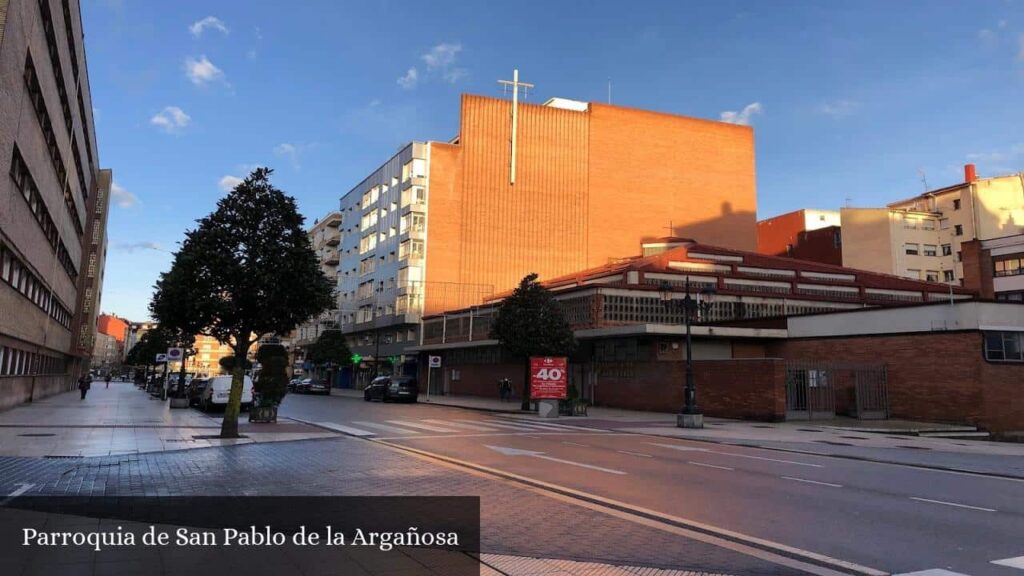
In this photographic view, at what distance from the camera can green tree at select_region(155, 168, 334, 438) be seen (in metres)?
15.8

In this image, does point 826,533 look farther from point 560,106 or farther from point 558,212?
point 560,106

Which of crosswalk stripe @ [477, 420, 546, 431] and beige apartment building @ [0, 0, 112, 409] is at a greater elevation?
beige apartment building @ [0, 0, 112, 409]

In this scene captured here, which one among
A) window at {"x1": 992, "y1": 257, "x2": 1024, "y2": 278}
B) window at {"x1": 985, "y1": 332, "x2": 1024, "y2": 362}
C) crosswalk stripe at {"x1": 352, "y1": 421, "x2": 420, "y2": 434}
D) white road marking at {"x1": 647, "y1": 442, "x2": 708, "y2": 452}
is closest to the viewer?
white road marking at {"x1": 647, "y1": 442, "x2": 708, "y2": 452}

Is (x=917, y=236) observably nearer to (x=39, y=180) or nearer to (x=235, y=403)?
(x=235, y=403)

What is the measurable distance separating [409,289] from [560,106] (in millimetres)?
26850

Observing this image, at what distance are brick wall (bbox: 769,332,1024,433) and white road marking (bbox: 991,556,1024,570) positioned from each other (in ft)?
73.5

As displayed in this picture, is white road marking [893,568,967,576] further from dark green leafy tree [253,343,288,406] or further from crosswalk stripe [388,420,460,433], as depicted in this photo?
dark green leafy tree [253,343,288,406]

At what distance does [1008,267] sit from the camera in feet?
174

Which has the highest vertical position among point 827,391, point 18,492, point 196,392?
point 827,391

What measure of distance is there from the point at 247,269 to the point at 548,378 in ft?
50.3

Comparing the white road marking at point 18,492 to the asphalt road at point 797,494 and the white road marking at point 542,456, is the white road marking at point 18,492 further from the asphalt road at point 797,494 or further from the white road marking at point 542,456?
the white road marking at point 542,456

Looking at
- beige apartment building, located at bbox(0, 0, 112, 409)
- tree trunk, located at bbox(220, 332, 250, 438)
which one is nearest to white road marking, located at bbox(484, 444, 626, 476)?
tree trunk, located at bbox(220, 332, 250, 438)

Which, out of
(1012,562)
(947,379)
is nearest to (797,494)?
(1012,562)

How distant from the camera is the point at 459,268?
209 ft
